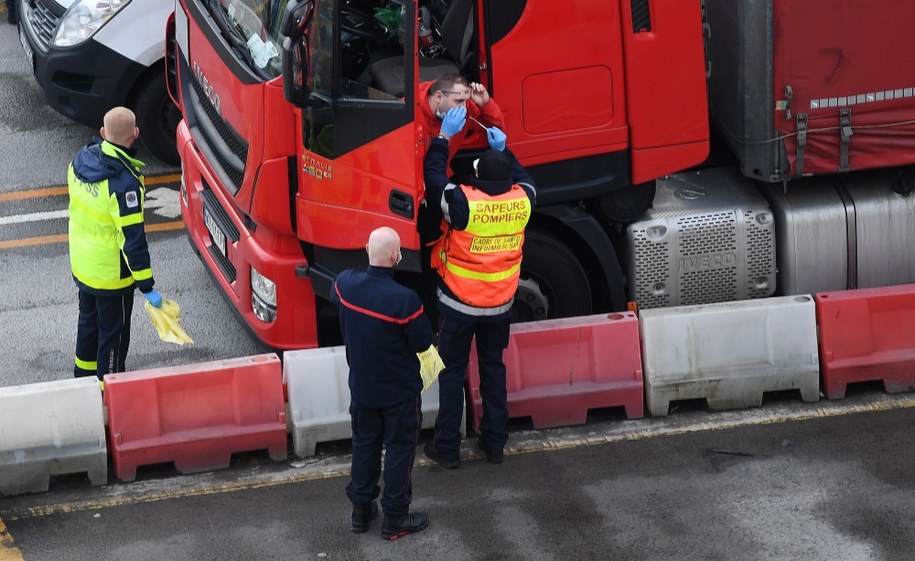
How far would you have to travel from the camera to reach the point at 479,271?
6.86m

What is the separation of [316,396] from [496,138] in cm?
163

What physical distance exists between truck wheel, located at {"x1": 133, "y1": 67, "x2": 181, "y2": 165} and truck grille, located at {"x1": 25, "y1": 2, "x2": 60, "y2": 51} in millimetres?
813

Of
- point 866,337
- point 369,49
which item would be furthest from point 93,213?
point 866,337

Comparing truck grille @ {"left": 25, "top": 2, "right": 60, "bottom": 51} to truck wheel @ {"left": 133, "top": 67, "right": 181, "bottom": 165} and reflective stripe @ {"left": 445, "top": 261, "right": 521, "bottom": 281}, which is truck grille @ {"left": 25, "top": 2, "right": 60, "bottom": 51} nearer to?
truck wheel @ {"left": 133, "top": 67, "right": 181, "bottom": 165}

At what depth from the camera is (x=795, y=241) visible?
26.3 feet

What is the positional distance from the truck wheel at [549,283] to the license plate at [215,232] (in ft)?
5.64

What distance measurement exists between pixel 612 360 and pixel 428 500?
4.45ft

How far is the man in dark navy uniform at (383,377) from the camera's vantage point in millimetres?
6203

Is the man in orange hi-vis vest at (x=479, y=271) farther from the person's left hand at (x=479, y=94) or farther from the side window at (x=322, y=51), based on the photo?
the side window at (x=322, y=51)

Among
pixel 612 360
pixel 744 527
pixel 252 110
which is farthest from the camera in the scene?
pixel 612 360

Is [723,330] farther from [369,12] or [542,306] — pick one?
[369,12]

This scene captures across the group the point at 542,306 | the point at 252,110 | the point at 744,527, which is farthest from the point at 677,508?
the point at 252,110

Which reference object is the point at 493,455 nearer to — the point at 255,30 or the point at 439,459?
the point at 439,459

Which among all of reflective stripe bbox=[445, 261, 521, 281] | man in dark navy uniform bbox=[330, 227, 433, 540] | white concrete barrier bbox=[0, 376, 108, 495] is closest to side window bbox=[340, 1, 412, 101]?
reflective stripe bbox=[445, 261, 521, 281]
